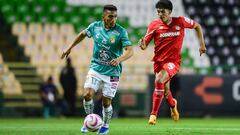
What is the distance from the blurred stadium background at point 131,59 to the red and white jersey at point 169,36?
1041 cm

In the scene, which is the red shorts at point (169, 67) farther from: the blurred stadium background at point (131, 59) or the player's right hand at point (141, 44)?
the blurred stadium background at point (131, 59)

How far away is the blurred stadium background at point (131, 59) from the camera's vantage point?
24375 millimetres

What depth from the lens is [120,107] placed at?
24984mm

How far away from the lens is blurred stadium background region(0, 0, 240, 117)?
960 inches

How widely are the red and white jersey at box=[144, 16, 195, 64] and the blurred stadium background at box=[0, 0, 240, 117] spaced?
10.4 metres

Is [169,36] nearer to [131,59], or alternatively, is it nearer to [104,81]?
[104,81]

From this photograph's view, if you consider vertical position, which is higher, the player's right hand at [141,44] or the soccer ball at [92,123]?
the player's right hand at [141,44]

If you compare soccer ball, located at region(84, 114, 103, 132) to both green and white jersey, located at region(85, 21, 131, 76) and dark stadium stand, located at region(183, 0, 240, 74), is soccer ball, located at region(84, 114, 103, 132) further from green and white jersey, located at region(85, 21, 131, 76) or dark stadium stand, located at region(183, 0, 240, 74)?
dark stadium stand, located at region(183, 0, 240, 74)

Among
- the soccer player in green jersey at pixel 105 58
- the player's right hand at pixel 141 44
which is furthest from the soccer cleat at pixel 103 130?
the player's right hand at pixel 141 44

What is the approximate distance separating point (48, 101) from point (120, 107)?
8.59 feet

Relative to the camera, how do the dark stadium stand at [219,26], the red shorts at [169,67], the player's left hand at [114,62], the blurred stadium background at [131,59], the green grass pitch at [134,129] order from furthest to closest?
1. the dark stadium stand at [219,26]
2. the blurred stadium background at [131,59]
3. the red shorts at [169,67]
4. the green grass pitch at [134,129]
5. the player's left hand at [114,62]

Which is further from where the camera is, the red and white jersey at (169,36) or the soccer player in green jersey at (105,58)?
the red and white jersey at (169,36)

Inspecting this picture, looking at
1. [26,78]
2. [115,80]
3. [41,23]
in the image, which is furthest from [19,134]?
[41,23]

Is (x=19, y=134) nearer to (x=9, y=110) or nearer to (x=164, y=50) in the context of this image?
(x=164, y=50)
